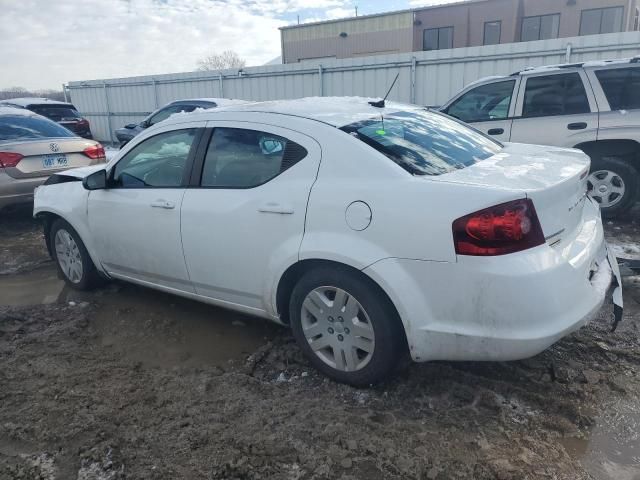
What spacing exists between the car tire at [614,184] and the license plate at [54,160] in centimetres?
682

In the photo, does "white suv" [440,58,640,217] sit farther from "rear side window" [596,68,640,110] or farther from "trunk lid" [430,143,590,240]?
"trunk lid" [430,143,590,240]

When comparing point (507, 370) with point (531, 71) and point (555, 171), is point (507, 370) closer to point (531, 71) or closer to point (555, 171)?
point (555, 171)

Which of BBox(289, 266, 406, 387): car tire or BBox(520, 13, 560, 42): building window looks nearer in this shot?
BBox(289, 266, 406, 387): car tire

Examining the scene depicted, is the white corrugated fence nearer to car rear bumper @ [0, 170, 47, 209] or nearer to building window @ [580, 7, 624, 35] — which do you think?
car rear bumper @ [0, 170, 47, 209]

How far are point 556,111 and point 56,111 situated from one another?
39.5 feet

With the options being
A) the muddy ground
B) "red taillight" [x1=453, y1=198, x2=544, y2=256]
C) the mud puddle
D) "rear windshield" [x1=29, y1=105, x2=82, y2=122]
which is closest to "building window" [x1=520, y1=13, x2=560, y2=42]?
"rear windshield" [x1=29, y1=105, x2=82, y2=122]

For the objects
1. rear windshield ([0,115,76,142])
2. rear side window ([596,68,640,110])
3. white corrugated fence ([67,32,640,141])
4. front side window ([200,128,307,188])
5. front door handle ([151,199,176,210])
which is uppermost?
white corrugated fence ([67,32,640,141])

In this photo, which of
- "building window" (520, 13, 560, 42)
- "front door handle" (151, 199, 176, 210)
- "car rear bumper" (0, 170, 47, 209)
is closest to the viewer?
"front door handle" (151, 199, 176, 210)

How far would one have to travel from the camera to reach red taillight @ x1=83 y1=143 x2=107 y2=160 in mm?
7254

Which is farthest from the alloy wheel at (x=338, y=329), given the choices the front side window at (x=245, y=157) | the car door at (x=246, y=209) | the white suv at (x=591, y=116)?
the white suv at (x=591, y=116)

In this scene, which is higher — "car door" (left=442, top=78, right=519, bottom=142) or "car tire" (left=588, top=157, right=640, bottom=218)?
"car door" (left=442, top=78, right=519, bottom=142)

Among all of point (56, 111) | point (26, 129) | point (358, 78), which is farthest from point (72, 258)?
point (56, 111)

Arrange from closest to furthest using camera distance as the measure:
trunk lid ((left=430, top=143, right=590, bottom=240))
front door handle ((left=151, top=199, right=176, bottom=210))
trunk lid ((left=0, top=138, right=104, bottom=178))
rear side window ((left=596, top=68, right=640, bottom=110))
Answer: trunk lid ((left=430, top=143, right=590, bottom=240)), front door handle ((left=151, top=199, right=176, bottom=210)), rear side window ((left=596, top=68, right=640, bottom=110)), trunk lid ((left=0, top=138, right=104, bottom=178))

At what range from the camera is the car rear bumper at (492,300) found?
7.65 ft
